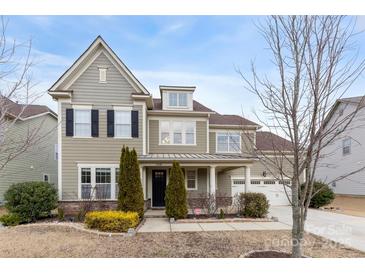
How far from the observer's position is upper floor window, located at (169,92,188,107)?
56.0 feet

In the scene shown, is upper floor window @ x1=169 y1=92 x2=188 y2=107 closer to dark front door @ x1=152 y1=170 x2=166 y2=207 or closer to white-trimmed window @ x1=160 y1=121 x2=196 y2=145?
white-trimmed window @ x1=160 y1=121 x2=196 y2=145

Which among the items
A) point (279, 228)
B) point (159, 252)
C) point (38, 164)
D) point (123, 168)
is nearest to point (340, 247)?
point (279, 228)

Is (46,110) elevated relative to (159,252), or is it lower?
elevated

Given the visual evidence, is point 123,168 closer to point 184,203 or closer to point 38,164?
point 184,203

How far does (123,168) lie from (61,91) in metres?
5.43

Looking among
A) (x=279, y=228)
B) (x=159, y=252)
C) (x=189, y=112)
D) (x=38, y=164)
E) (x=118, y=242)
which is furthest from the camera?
(x=38, y=164)

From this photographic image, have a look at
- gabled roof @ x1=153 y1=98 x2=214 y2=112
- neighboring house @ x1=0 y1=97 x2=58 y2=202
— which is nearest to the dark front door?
gabled roof @ x1=153 y1=98 x2=214 y2=112

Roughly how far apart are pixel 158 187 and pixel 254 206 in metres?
6.19

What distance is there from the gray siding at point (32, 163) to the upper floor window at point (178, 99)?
7.35m

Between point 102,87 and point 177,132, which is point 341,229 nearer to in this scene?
point 177,132

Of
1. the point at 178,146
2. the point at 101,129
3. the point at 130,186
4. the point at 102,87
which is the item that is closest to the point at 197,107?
the point at 178,146

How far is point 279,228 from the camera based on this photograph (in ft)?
34.0

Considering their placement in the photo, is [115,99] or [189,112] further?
[189,112]

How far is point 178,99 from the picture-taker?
56.1ft
